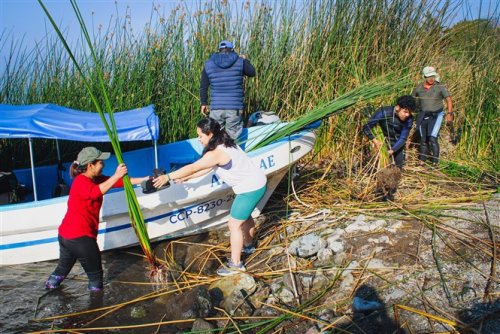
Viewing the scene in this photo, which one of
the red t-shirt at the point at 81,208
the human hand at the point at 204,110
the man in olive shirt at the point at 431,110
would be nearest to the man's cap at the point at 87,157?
the red t-shirt at the point at 81,208

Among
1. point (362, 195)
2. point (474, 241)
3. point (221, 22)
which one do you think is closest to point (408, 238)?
point (474, 241)

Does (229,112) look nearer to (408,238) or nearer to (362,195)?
(362,195)

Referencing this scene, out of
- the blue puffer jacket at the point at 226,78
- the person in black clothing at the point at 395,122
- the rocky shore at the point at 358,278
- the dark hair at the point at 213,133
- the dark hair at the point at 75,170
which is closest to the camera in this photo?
the rocky shore at the point at 358,278

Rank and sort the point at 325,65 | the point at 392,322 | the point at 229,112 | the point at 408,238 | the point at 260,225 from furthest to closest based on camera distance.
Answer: the point at 325,65 → the point at 229,112 → the point at 260,225 → the point at 408,238 → the point at 392,322

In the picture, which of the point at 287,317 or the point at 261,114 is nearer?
the point at 287,317

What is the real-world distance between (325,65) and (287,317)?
4822mm

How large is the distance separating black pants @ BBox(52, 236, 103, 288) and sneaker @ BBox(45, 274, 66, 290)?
0.05m

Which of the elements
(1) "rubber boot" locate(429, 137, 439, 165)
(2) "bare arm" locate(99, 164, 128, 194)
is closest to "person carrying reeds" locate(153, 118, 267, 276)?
(2) "bare arm" locate(99, 164, 128, 194)

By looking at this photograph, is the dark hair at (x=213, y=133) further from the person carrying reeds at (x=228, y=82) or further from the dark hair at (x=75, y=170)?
the person carrying reeds at (x=228, y=82)

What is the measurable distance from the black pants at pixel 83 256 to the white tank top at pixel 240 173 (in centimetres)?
126

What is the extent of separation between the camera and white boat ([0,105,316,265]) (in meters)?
4.35

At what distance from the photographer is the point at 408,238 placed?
4.27m

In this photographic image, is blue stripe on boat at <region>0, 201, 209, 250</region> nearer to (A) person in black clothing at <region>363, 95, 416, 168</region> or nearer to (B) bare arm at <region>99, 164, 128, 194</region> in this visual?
(B) bare arm at <region>99, 164, 128, 194</region>

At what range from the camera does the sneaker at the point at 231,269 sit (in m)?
4.13
